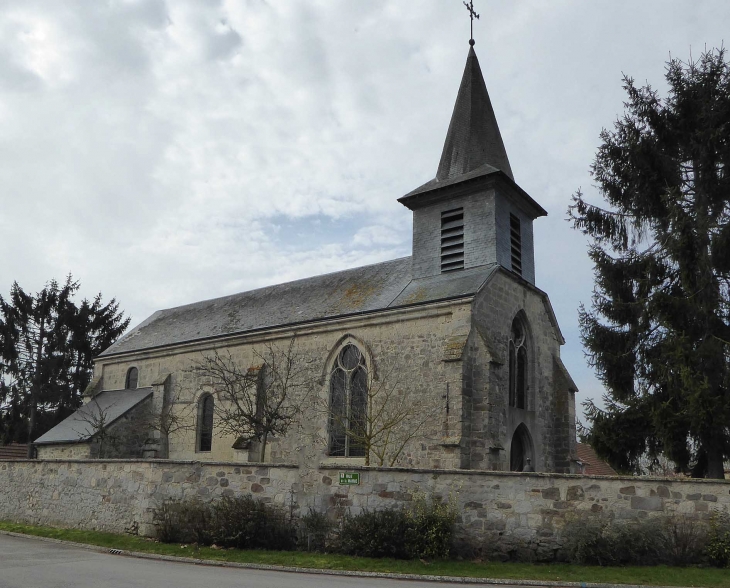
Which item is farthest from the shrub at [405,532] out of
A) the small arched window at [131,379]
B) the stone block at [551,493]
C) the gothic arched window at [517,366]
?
the small arched window at [131,379]

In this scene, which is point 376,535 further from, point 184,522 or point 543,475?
point 184,522

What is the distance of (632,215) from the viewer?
1669 cm

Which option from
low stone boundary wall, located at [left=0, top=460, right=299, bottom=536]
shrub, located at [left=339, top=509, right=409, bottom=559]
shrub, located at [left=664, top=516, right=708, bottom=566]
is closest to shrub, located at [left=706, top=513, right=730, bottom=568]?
shrub, located at [left=664, top=516, right=708, bottom=566]

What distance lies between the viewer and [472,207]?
2173cm

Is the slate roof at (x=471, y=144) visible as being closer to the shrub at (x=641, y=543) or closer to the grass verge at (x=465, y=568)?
the shrub at (x=641, y=543)

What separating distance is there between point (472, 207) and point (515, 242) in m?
2.06

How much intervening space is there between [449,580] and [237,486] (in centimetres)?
536

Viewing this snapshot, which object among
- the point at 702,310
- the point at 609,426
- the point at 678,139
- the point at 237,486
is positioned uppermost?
the point at 678,139

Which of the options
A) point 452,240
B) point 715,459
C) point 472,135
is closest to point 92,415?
point 452,240

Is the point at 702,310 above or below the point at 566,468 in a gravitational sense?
above

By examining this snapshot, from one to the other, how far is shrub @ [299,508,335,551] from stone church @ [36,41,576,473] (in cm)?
564

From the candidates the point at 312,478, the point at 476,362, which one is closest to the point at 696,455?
the point at 476,362

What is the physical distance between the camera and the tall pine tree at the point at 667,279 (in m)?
14.0

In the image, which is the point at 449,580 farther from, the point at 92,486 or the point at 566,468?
the point at 566,468
